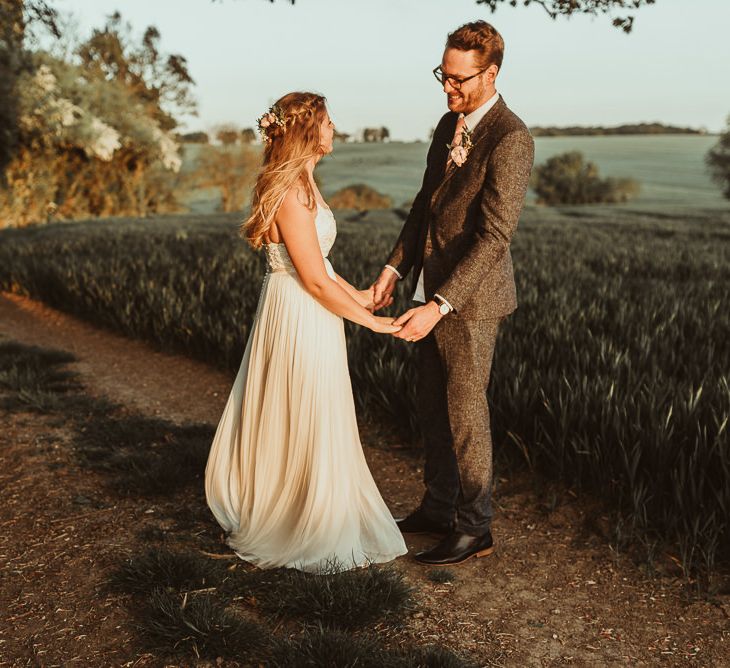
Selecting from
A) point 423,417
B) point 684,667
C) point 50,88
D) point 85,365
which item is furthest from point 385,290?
point 50,88

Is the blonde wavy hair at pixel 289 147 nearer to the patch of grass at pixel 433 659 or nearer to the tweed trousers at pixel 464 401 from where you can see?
the tweed trousers at pixel 464 401

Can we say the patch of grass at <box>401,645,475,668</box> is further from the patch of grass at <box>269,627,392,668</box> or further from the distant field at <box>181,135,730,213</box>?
the distant field at <box>181,135,730,213</box>

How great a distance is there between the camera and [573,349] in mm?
5219

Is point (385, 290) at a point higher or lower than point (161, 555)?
higher

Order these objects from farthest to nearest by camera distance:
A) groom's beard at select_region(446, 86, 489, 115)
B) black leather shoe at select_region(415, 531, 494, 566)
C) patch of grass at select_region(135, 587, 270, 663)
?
black leather shoe at select_region(415, 531, 494, 566), groom's beard at select_region(446, 86, 489, 115), patch of grass at select_region(135, 587, 270, 663)

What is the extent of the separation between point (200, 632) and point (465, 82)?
7.68 ft

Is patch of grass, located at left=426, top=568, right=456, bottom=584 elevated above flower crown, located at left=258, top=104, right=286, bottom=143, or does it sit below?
below

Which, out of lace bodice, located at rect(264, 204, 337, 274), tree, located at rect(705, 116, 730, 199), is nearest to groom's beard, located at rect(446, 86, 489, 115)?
lace bodice, located at rect(264, 204, 337, 274)

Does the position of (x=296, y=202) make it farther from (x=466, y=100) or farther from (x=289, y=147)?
(x=466, y=100)

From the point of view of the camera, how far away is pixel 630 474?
3.59 metres

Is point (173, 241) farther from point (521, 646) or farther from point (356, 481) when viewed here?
point (521, 646)

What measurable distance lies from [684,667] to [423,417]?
152 centimetres

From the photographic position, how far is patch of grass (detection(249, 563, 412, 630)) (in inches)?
110

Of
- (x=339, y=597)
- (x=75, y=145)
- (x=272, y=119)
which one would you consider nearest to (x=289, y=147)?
(x=272, y=119)
